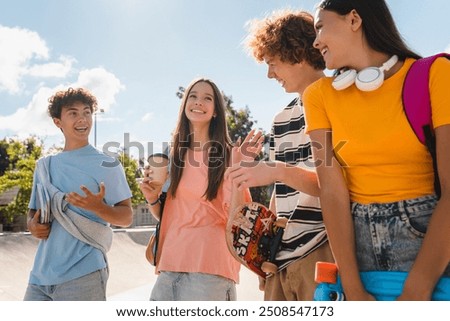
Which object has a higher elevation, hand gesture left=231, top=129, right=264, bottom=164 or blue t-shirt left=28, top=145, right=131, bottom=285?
hand gesture left=231, top=129, right=264, bottom=164

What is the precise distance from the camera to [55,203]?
3.32 m

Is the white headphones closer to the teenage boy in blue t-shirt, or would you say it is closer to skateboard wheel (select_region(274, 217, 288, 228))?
skateboard wheel (select_region(274, 217, 288, 228))

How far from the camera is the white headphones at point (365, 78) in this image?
158cm

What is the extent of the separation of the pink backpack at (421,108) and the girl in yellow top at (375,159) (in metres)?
0.02

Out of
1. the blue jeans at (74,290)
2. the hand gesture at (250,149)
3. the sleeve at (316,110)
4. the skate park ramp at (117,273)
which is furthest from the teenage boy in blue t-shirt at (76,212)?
the skate park ramp at (117,273)

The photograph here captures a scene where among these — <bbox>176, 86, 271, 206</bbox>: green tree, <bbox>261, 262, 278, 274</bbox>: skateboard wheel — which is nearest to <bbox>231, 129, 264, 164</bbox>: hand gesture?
<bbox>261, 262, 278, 274</bbox>: skateboard wheel

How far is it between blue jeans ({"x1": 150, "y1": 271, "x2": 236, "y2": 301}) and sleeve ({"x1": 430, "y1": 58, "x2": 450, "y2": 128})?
1.73 meters

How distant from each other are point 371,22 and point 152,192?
1.80 meters

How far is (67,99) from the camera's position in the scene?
368 centimetres

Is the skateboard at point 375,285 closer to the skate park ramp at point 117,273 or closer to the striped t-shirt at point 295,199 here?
the striped t-shirt at point 295,199

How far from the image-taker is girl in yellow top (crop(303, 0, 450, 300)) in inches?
58.9

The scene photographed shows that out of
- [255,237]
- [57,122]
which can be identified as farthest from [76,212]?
[255,237]

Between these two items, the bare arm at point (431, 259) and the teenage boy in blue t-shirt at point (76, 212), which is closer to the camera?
the bare arm at point (431, 259)

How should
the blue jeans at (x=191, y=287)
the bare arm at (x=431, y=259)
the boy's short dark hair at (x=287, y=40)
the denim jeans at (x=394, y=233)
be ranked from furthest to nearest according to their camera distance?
the blue jeans at (x=191, y=287), the boy's short dark hair at (x=287, y=40), the denim jeans at (x=394, y=233), the bare arm at (x=431, y=259)
